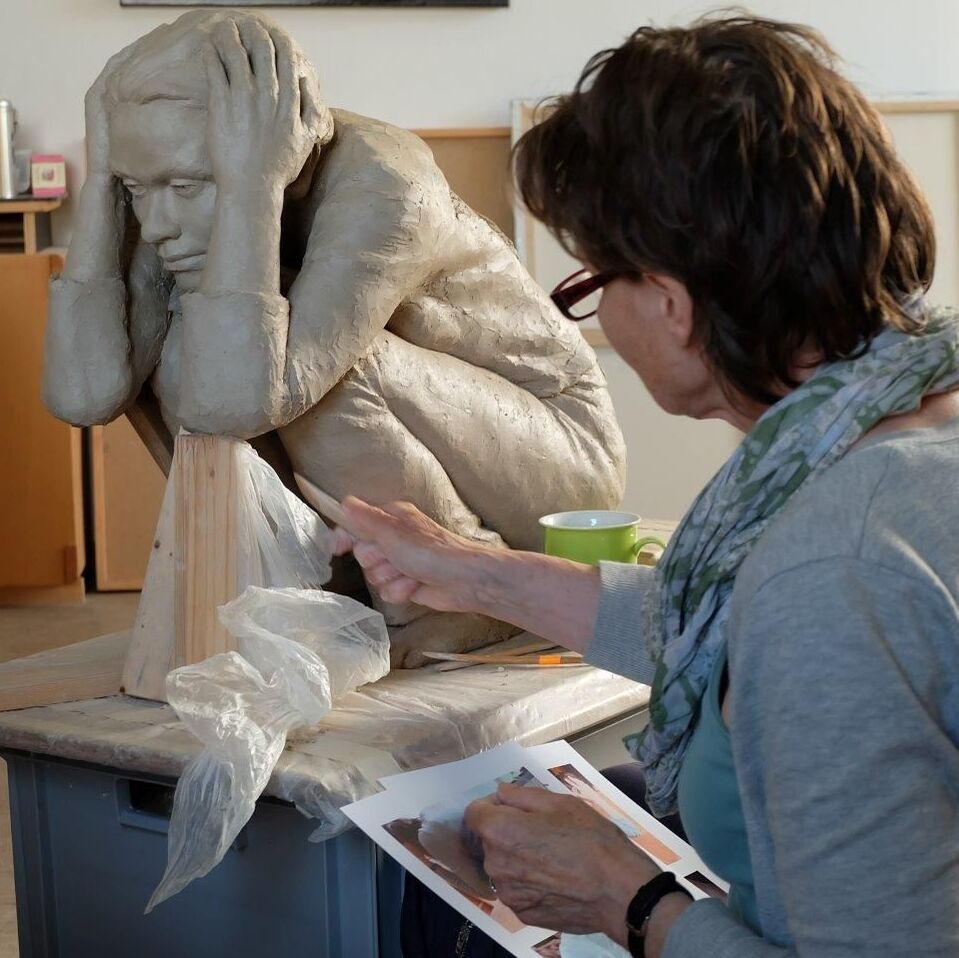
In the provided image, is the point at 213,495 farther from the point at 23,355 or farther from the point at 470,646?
the point at 23,355

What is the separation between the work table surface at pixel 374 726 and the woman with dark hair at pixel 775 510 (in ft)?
0.99

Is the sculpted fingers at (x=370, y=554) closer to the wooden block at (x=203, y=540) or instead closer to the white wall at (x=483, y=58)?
the wooden block at (x=203, y=540)

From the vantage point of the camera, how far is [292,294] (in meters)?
1.43

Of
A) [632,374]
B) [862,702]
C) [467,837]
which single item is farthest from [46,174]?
[862,702]

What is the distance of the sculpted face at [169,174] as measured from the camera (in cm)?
139

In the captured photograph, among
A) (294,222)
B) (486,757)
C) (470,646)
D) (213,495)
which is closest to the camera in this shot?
(486,757)

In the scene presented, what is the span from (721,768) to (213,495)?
70cm

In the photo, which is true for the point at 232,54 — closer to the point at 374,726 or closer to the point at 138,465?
the point at 374,726

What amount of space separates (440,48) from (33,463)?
1637 millimetres

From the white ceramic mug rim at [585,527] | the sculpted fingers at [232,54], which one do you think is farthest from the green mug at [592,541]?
the sculpted fingers at [232,54]

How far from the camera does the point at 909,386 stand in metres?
0.86

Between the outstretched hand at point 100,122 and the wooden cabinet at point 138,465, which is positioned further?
the wooden cabinet at point 138,465

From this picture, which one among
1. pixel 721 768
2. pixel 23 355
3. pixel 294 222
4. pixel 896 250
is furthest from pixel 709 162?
pixel 23 355

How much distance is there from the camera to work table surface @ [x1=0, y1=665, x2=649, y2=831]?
1.31 meters
